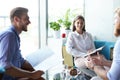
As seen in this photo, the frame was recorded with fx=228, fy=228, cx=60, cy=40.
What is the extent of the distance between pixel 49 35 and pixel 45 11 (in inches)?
18.7

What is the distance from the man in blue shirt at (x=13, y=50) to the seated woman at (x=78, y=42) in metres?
1.60

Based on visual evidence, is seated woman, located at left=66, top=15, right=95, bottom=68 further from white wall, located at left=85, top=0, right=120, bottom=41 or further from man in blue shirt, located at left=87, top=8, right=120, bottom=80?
man in blue shirt, located at left=87, top=8, right=120, bottom=80

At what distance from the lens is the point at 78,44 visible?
3.74 metres

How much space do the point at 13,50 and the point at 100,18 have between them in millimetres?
2798

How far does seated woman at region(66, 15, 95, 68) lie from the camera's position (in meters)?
3.64

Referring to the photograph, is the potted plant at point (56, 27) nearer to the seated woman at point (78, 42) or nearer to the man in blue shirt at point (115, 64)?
the seated woman at point (78, 42)

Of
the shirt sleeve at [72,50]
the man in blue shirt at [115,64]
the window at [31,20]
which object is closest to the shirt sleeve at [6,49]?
the man in blue shirt at [115,64]

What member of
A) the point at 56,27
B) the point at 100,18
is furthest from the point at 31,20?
the point at 100,18

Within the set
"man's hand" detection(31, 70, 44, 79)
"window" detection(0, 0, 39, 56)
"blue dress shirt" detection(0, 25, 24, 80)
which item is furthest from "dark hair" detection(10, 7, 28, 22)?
"window" detection(0, 0, 39, 56)

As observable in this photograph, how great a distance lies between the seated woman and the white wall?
63cm

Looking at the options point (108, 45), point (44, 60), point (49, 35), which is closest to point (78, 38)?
point (108, 45)

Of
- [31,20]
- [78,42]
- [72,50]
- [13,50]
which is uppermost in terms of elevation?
[31,20]

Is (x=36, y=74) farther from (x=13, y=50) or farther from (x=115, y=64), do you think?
(x=115, y=64)

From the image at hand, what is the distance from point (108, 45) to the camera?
12.8 ft
